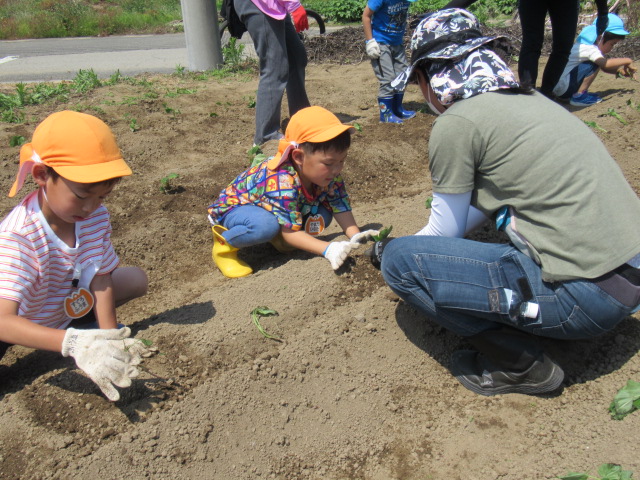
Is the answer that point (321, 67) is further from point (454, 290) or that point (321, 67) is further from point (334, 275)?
point (454, 290)

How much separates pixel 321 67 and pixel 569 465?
7.09 meters

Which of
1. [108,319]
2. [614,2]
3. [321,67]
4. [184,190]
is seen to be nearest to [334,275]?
[108,319]

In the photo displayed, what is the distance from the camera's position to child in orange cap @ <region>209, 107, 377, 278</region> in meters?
2.98

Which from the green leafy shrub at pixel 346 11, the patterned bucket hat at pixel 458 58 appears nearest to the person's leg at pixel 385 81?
the patterned bucket hat at pixel 458 58

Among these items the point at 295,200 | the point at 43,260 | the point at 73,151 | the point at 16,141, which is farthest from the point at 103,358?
the point at 16,141

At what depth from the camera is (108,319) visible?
2553mm

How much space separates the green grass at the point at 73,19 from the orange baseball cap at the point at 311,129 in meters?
14.0

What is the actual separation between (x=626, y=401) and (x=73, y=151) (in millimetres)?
2145

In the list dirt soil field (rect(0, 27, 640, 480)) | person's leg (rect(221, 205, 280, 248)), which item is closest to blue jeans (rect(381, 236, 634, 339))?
dirt soil field (rect(0, 27, 640, 480))

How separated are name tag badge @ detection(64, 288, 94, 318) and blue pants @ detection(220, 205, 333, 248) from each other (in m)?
0.95

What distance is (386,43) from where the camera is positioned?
600cm

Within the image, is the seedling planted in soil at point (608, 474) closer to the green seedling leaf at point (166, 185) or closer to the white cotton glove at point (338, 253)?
the white cotton glove at point (338, 253)

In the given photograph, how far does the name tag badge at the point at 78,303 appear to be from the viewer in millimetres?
2535

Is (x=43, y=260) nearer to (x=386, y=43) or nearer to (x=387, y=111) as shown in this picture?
(x=387, y=111)
